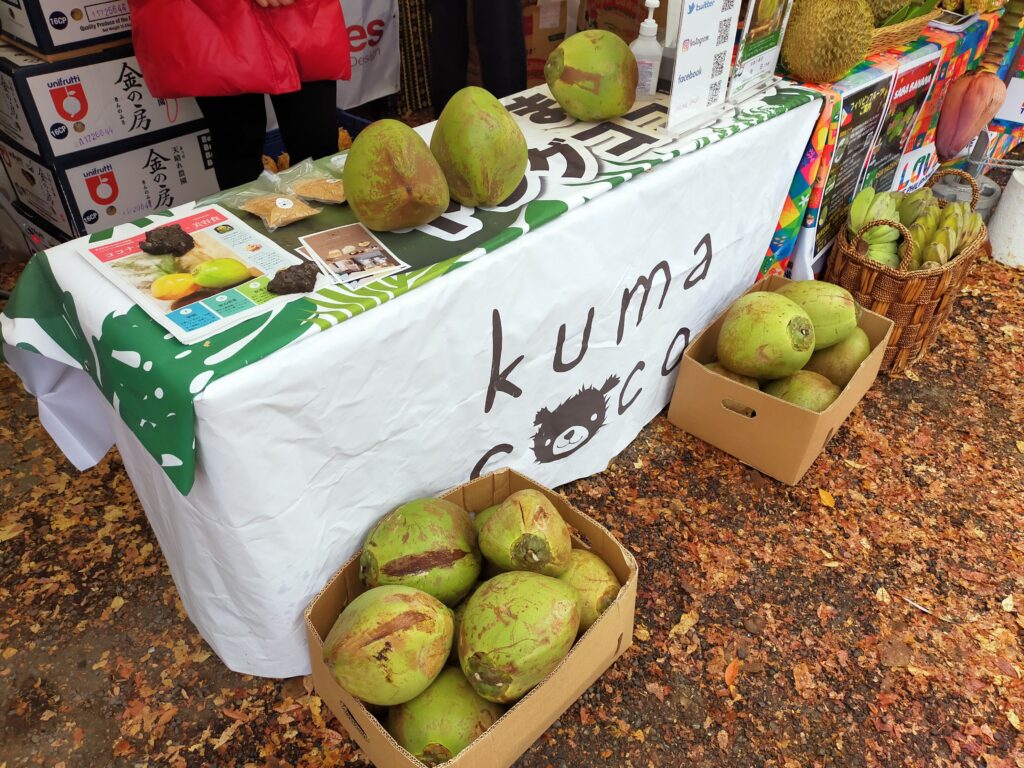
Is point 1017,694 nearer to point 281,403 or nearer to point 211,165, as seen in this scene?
point 281,403

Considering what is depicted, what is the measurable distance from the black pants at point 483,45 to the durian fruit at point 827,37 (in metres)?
0.88

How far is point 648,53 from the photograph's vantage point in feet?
5.29

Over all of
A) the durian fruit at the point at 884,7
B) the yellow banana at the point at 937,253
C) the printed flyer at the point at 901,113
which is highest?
the durian fruit at the point at 884,7

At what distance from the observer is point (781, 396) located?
1.76 meters

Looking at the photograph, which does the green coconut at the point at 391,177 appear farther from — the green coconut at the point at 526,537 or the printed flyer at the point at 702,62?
the printed flyer at the point at 702,62

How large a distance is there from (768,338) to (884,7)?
114 cm

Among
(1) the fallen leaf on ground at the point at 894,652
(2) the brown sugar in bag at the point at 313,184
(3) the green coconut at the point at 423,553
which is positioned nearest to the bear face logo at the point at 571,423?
(3) the green coconut at the point at 423,553

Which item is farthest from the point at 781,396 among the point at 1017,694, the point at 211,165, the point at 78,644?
the point at 211,165

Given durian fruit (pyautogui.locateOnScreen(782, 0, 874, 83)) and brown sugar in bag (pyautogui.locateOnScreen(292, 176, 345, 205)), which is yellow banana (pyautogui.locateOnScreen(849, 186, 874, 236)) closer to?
durian fruit (pyautogui.locateOnScreen(782, 0, 874, 83))

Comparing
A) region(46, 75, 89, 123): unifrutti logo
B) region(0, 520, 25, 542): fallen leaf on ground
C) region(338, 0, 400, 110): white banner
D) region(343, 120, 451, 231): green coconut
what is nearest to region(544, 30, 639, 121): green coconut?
region(343, 120, 451, 231): green coconut

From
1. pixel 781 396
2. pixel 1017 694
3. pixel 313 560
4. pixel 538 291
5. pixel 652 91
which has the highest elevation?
pixel 652 91

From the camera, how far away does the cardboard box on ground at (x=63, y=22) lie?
1.99 metres

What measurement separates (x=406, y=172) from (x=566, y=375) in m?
0.59

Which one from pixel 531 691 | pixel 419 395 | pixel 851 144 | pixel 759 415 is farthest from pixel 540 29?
pixel 531 691
